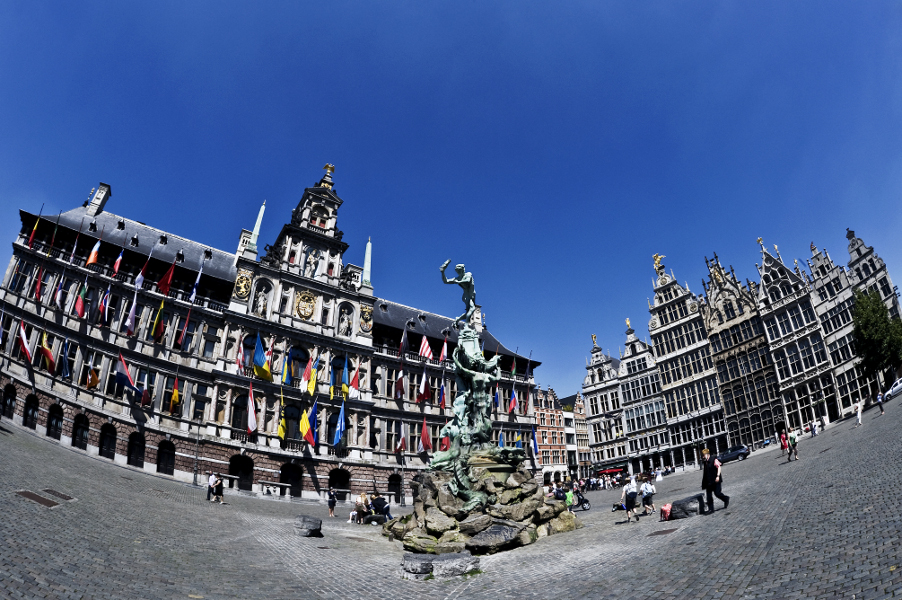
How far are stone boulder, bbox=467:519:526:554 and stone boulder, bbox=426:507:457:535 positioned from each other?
917 millimetres

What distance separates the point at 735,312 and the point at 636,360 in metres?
13.0

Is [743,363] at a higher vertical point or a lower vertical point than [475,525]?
higher

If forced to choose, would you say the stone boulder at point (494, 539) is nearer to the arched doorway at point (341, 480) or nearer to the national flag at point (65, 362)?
the arched doorway at point (341, 480)

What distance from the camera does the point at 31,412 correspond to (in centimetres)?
2764

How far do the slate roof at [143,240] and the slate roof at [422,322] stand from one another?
13950 mm

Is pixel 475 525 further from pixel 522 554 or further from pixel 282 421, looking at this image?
pixel 282 421

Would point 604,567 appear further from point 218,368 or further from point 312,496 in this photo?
point 218,368

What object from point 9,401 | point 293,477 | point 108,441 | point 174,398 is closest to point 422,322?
point 293,477

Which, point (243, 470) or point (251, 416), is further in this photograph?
point (243, 470)

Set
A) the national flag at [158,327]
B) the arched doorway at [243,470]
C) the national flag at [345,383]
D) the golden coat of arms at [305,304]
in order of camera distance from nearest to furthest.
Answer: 1. the national flag at [158,327]
2. the arched doorway at [243,470]
3. the national flag at [345,383]
4. the golden coat of arms at [305,304]

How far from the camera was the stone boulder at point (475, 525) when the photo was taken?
13.3 meters

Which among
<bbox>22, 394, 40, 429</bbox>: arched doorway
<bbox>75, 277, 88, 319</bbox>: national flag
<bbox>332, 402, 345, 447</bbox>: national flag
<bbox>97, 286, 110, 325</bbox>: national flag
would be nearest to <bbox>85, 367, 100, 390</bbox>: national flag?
<bbox>22, 394, 40, 429</bbox>: arched doorway

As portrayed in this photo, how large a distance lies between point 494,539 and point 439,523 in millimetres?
Answer: 1832

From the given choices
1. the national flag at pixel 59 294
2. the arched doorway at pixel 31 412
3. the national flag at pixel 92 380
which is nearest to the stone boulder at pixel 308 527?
the national flag at pixel 92 380
